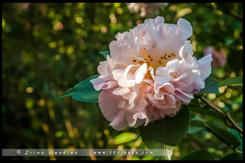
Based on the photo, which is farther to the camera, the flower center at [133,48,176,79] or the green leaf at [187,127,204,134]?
the green leaf at [187,127,204,134]

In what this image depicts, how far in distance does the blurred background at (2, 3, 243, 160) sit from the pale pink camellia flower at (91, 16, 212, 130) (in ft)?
2.27

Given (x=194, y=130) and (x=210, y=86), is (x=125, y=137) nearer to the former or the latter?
(x=194, y=130)

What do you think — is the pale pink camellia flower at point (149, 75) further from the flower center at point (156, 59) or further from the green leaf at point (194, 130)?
the green leaf at point (194, 130)

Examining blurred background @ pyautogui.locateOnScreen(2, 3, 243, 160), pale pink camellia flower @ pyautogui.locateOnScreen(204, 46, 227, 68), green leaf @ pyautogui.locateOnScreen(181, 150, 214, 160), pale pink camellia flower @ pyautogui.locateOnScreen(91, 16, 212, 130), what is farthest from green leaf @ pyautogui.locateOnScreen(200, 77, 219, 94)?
pale pink camellia flower @ pyautogui.locateOnScreen(204, 46, 227, 68)

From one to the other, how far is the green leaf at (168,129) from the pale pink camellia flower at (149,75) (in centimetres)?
1

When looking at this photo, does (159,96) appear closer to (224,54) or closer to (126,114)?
(126,114)

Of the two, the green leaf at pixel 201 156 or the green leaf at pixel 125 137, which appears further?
the green leaf at pixel 125 137

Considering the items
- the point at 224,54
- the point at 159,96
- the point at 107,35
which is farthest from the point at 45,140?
the point at 159,96

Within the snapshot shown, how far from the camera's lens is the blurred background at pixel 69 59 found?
4.15 ft

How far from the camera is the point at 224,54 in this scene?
136cm

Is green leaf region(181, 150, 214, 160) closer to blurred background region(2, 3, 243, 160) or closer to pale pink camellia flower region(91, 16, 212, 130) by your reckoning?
pale pink camellia flower region(91, 16, 212, 130)

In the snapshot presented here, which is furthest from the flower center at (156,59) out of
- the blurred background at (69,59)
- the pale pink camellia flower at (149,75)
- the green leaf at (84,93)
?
the blurred background at (69,59)

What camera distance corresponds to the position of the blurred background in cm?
126

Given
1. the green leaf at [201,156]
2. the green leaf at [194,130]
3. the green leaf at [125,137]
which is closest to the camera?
the green leaf at [201,156]
